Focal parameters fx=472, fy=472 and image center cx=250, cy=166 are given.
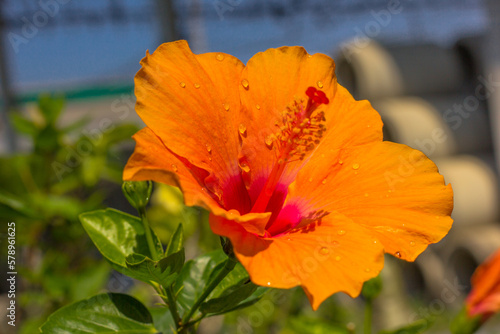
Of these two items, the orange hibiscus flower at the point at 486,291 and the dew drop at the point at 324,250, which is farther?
the orange hibiscus flower at the point at 486,291

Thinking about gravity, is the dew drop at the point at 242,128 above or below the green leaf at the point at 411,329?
above

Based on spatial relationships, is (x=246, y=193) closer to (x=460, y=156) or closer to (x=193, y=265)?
(x=193, y=265)

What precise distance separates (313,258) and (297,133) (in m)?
0.17

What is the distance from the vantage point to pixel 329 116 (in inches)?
23.1

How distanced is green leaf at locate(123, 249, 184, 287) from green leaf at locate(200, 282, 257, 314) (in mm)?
46

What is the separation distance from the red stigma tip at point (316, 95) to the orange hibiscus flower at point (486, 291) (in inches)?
16.2

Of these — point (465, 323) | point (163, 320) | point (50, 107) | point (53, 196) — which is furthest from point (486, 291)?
point (50, 107)

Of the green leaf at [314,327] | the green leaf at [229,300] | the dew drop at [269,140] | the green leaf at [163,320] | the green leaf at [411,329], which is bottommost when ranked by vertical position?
the green leaf at [314,327]

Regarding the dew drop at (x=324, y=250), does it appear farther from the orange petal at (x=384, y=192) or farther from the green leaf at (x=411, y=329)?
the green leaf at (x=411, y=329)

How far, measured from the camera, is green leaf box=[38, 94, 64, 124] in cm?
122

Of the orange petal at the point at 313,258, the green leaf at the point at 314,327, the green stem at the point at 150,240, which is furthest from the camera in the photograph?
the green leaf at the point at 314,327

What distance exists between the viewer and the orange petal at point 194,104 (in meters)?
0.50

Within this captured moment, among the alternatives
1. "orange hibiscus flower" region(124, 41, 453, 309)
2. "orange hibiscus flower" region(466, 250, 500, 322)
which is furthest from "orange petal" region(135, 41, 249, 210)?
"orange hibiscus flower" region(466, 250, 500, 322)

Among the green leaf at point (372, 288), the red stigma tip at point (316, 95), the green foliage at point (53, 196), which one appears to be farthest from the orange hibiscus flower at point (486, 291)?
the green foliage at point (53, 196)
